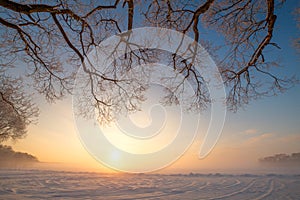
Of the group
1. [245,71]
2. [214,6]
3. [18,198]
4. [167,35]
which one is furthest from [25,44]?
[245,71]

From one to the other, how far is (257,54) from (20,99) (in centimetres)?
→ 684

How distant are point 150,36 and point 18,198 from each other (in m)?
5.23

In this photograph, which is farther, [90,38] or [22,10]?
[90,38]

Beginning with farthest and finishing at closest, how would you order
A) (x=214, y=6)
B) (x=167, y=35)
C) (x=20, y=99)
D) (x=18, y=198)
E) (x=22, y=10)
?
1. (x=20, y=99)
2. (x=18, y=198)
3. (x=167, y=35)
4. (x=214, y=6)
5. (x=22, y=10)

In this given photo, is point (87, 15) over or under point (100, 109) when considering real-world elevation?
over

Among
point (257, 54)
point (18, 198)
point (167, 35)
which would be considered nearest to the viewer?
point (257, 54)

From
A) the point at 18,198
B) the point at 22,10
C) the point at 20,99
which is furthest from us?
the point at 20,99

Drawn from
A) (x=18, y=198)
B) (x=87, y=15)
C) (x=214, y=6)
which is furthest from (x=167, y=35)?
(x=18, y=198)

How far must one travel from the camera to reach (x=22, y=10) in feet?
11.8

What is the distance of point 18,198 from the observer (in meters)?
5.39

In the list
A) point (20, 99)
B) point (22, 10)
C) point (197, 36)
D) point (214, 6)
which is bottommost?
point (20, 99)

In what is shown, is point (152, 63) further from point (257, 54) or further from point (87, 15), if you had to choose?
point (257, 54)

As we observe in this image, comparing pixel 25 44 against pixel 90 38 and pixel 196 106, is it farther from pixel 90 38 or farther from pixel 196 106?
pixel 196 106

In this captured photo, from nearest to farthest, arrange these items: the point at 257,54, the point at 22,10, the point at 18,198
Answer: the point at 22,10, the point at 257,54, the point at 18,198
